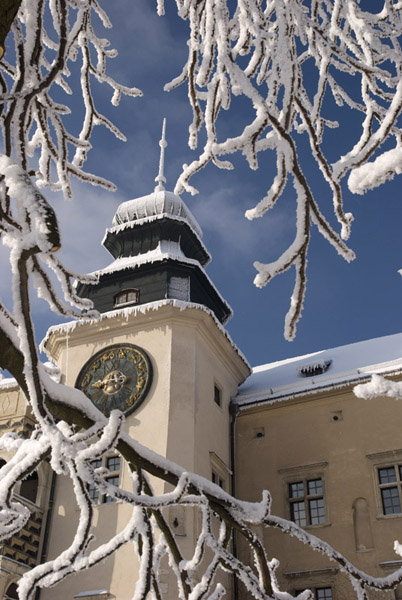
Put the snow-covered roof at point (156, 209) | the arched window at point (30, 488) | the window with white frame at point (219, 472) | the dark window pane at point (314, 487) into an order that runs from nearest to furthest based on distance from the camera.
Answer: the window with white frame at point (219, 472) → the dark window pane at point (314, 487) → the arched window at point (30, 488) → the snow-covered roof at point (156, 209)

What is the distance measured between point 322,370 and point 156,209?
26.9ft

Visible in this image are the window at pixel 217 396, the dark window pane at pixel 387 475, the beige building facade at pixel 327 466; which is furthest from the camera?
the window at pixel 217 396

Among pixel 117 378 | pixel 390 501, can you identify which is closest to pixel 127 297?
pixel 117 378

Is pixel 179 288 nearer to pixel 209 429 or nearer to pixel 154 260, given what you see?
pixel 154 260

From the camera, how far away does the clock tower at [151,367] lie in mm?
14781

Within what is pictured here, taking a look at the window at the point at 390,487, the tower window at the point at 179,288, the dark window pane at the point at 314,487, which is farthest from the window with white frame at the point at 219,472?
the tower window at the point at 179,288

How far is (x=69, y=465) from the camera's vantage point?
3.09 m

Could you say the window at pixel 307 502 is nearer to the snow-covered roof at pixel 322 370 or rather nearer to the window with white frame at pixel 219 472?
the window with white frame at pixel 219 472

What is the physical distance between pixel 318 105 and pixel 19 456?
7.85 ft

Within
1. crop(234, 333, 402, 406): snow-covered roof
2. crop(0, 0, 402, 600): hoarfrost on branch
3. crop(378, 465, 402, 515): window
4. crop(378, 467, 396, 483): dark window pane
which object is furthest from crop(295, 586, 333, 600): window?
crop(0, 0, 402, 600): hoarfrost on branch

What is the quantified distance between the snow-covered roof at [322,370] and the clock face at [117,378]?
3.27 m

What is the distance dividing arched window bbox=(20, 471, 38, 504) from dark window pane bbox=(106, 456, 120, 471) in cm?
234

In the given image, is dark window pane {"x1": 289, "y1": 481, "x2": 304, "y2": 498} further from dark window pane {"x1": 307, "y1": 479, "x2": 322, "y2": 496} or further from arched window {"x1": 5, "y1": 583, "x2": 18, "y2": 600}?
arched window {"x1": 5, "y1": 583, "x2": 18, "y2": 600}

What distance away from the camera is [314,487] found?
16.8 meters
